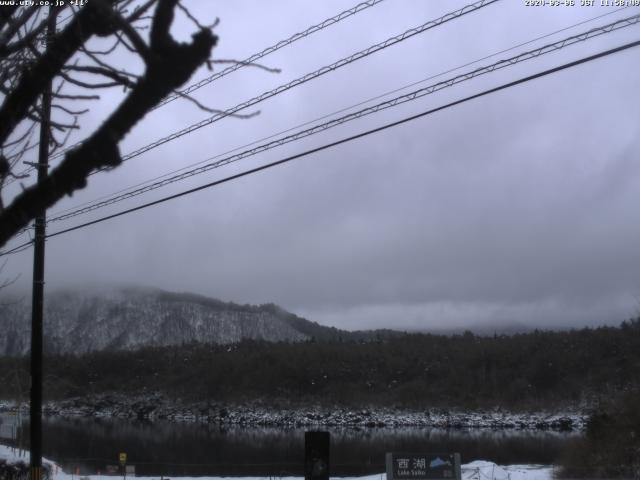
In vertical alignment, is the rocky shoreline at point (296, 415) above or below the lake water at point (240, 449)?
below

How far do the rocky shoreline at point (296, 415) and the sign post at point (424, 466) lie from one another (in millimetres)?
54185

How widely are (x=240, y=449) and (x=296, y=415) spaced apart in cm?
3998

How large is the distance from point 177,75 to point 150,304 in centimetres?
18484

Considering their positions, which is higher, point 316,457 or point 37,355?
point 37,355

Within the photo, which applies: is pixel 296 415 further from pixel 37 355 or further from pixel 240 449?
pixel 37 355

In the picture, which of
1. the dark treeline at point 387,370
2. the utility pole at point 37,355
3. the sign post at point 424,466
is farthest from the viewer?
the dark treeline at point 387,370

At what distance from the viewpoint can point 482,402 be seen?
3356 inches

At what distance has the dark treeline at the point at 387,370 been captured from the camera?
8562cm

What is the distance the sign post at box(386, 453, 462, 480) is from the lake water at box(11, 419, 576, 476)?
17274mm

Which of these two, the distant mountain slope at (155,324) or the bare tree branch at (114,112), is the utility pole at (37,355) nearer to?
the bare tree branch at (114,112)

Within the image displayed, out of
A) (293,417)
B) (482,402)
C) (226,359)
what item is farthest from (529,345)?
(226,359)

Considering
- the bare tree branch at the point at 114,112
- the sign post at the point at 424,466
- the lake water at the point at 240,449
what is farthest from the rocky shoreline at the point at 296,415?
the bare tree branch at the point at 114,112

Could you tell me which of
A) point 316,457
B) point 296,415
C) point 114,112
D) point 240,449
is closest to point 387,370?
point 296,415

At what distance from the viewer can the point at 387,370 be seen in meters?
99.1
